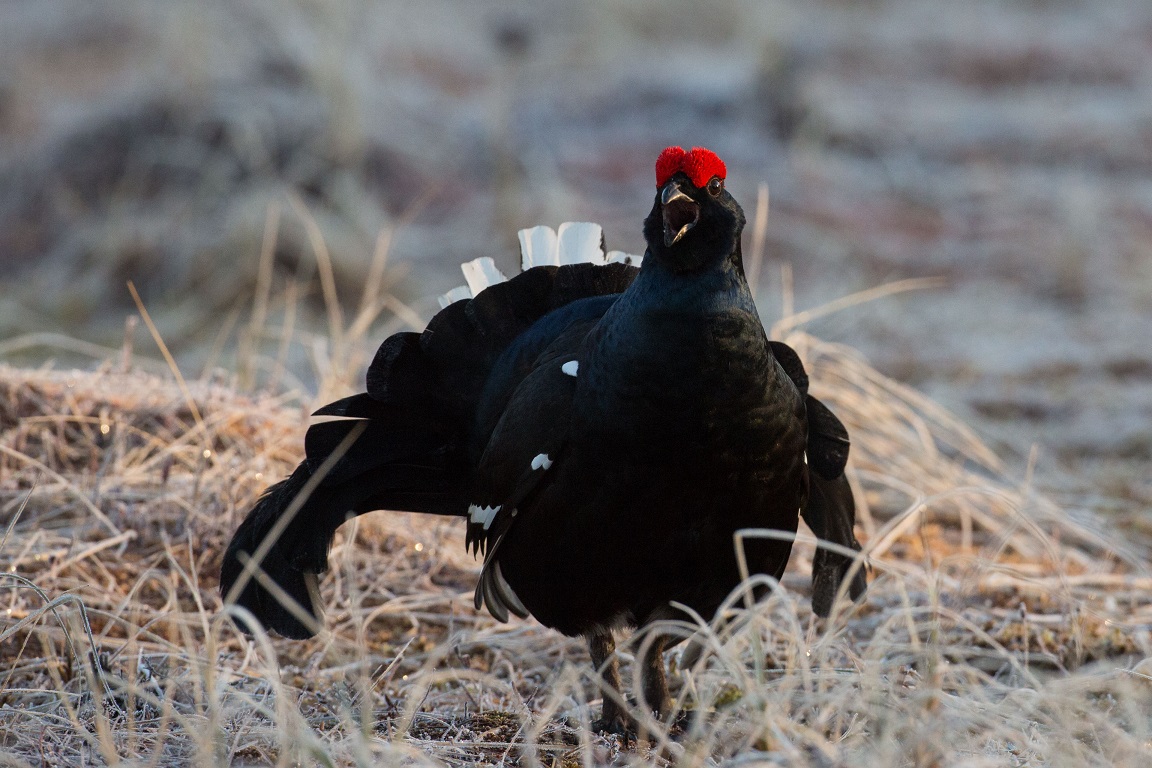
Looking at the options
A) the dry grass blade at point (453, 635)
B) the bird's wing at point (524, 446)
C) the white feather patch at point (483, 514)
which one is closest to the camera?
the dry grass blade at point (453, 635)

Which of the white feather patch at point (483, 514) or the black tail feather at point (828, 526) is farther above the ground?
the white feather patch at point (483, 514)

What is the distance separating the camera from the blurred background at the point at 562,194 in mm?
5828

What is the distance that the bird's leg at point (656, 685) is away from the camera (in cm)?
254

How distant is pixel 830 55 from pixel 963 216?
604cm

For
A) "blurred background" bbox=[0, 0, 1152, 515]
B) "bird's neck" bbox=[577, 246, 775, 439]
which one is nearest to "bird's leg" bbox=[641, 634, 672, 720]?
"bird's neck" bbox=[577, 246, 775, 439]

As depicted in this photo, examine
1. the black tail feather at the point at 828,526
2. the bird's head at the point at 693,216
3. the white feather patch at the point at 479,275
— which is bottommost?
the black tail feather at the point at 828,526

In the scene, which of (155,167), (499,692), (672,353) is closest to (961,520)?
(499,692)

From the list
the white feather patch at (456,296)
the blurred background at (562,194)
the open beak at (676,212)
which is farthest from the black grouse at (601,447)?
the blurred background at (562,194)

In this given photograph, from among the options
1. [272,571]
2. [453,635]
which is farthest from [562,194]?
[272,571]

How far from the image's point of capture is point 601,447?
216 centimetres

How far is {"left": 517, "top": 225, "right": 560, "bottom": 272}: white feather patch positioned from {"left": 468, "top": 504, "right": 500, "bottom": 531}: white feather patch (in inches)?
26.0

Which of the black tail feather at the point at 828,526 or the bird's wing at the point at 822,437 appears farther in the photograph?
the black tail feather at the point at 828,526

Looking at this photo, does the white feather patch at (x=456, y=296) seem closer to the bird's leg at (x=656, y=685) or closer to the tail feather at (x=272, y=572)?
the tail feather at (x=272, y=572)

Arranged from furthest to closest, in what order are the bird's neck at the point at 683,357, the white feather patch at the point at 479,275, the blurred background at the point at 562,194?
1. the blurred background at the point at 562,194
2. the white feather patch at the point at 479,275
3. the bird's neck at the point at 683,357
